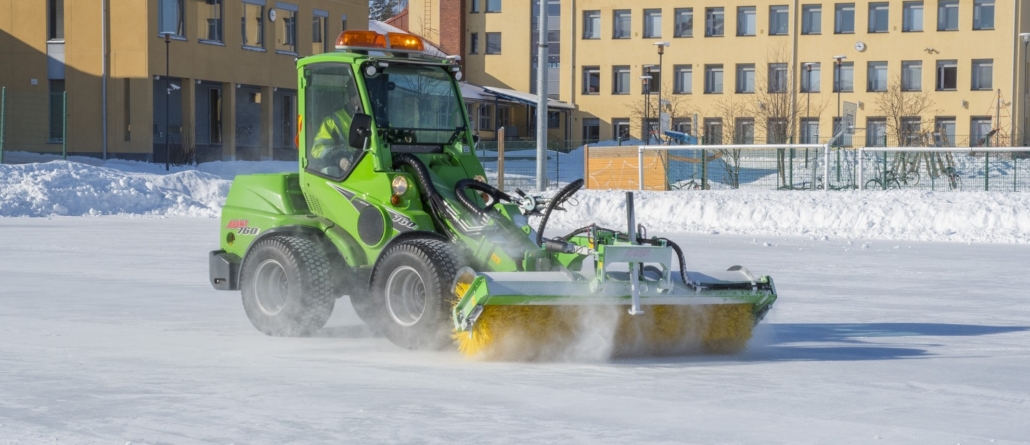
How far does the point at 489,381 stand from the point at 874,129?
59958 mm

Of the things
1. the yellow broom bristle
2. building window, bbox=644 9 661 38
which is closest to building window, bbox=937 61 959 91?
building window, bbox=644 9 661 38

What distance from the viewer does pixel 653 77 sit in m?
70.1

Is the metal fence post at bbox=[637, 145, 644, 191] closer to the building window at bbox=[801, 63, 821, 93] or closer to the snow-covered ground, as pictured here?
the snow-covered ground

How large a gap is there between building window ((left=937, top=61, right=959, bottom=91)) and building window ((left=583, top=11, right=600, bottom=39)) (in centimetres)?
1626

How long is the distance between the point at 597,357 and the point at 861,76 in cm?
5901

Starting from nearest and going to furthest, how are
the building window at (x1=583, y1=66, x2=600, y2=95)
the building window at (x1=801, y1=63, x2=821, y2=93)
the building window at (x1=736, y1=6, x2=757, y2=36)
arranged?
1. the building window at (x1=801, y1=63, x2=821, y2=93)
2. the building window at (x1=736, y1=6, x2=757, y2=36)
3. the building window at (x1=583, y1=66, x2=600, y2=95)

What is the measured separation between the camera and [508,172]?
4338 cm

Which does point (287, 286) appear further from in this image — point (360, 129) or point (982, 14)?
point (982, 14)

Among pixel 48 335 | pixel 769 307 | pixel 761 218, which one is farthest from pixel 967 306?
pixel 761 218

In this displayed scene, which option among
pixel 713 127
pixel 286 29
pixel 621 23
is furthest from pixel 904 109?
pixel 286 29

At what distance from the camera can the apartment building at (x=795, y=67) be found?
6338cm

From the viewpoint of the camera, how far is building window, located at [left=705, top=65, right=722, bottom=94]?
225 feet

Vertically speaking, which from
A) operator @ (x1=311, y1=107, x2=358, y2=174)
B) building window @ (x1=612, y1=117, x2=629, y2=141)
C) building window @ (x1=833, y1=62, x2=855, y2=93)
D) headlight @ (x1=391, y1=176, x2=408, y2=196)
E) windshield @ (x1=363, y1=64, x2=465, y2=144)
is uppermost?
building window @ (x1=833, y1=62, x2=855, y2=93)

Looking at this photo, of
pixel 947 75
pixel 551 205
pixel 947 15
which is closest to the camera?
pixel 551 205
